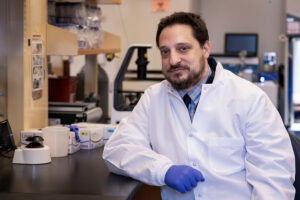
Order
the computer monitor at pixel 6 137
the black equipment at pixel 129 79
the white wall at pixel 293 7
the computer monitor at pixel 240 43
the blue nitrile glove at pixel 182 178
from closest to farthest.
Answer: the blue nitrile glove at pixel 182 178, the computer monitor at pixel 6 137, the black equipment at pixel 129 79, the white wall at pixel 293 7, the computer monitor at pixel 240 43

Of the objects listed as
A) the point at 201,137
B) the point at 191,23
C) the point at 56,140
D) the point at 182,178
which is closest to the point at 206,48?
the point at 191,23

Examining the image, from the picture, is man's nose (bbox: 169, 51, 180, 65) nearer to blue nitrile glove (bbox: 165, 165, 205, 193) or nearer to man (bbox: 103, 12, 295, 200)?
man (bbox: 103, 12, 295, 200)

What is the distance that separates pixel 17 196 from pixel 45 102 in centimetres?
116

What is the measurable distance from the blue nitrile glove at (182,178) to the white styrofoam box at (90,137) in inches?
30.5

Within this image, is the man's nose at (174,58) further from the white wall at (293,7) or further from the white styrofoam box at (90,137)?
the white wall at (293,7)

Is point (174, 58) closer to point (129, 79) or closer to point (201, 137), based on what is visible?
point (201, 137)

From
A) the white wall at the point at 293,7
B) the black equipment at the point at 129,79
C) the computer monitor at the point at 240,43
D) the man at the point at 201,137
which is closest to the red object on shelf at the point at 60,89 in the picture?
the black equipment at the point at 129,79

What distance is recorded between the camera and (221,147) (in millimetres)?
1771

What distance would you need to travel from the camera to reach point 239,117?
176 cm

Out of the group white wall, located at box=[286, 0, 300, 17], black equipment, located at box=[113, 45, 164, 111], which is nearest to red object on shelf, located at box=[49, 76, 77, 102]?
black equipment, located at box=[113, 45, 164, 111]

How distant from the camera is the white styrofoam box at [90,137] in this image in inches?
92.9

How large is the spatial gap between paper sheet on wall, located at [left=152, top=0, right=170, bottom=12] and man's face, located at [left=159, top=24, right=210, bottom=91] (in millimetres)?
Answer: 3222

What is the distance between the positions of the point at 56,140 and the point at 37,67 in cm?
52

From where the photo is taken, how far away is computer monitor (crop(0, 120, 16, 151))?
6.88ft
